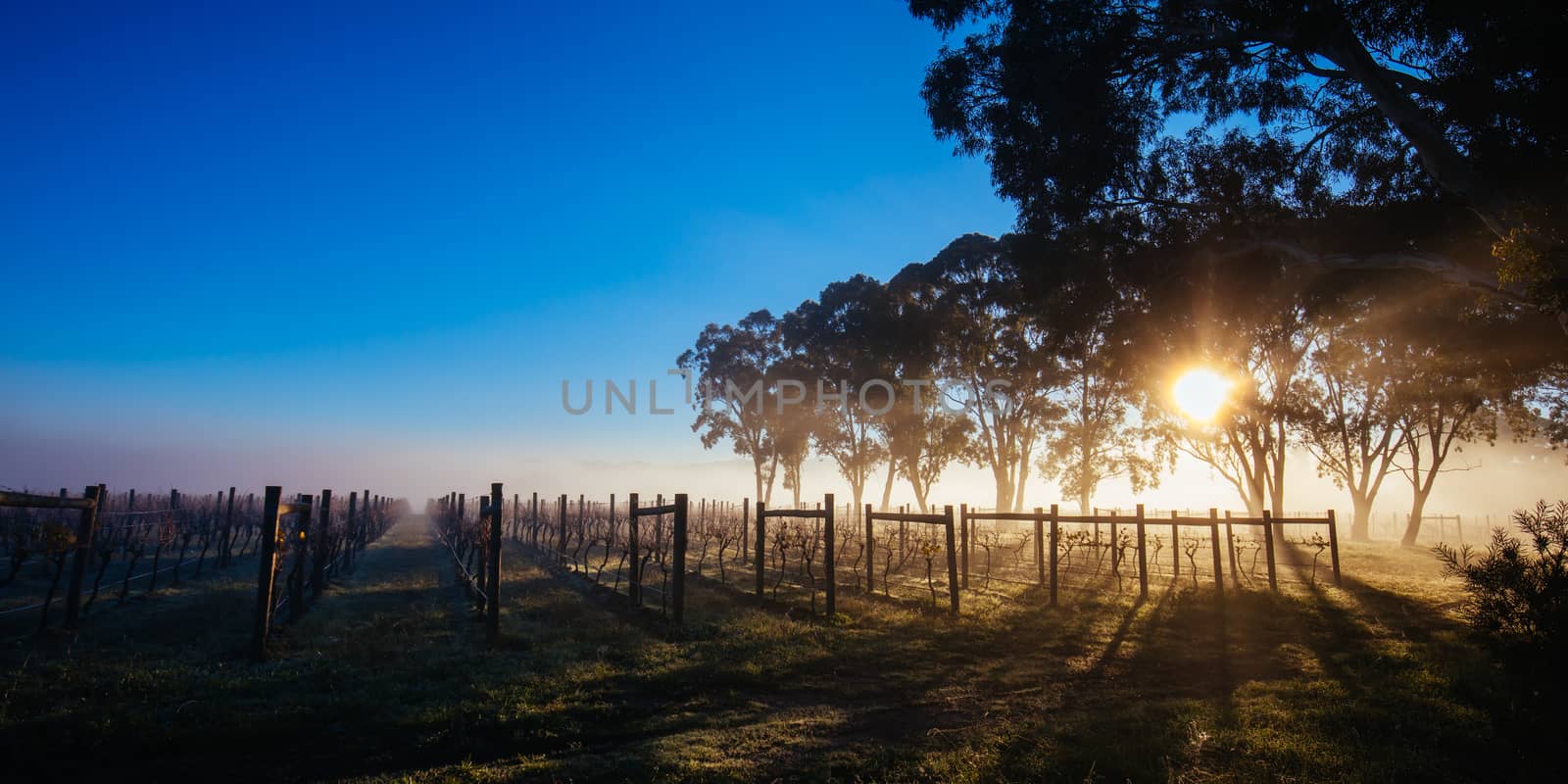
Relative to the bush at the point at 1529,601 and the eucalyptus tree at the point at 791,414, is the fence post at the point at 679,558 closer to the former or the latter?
the bush at the point at 1529,601

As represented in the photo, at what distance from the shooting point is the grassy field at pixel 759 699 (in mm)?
5867

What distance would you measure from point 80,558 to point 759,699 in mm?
11372

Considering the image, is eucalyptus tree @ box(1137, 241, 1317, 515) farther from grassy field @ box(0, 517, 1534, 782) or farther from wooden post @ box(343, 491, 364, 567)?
wooden post @ box(343, 491, 364, 567)

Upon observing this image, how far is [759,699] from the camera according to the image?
8.23 m

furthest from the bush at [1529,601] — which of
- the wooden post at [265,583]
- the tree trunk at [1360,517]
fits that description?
the tree trunk at [1360,517]

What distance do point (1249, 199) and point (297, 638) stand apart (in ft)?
65.9

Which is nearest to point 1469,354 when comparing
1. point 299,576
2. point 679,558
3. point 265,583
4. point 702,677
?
point 679,558

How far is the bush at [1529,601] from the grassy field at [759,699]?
27.0 inches

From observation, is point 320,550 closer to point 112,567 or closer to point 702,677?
point 112,567

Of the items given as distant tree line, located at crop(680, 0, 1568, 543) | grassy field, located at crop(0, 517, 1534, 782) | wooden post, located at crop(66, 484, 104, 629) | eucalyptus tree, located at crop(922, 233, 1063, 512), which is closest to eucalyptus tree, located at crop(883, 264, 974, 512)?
eucalyptus tree, located at crop(922, 233, 1063, 512)

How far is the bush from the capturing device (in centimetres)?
612

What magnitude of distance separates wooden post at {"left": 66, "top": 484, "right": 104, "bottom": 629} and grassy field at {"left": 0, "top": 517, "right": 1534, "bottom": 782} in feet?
1.70

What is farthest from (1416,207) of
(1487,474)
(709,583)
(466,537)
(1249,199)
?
(1487,474)

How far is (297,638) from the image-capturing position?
35.3ft
